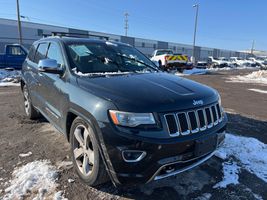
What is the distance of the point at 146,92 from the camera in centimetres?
275

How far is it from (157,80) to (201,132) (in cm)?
97

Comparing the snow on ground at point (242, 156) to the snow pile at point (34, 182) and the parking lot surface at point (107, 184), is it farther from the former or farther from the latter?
the snow pile at point (34, 182)

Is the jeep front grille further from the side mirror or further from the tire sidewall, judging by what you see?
the side mirror

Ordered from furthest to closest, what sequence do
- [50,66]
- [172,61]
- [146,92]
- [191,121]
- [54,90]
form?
[172,61], [54,90], [50,66], [146,92], [191,121]

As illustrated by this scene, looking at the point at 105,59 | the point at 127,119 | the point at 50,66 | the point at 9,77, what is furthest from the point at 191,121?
the point at 9,77

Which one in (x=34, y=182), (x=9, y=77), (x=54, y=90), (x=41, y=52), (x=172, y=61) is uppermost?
(x=41, y=52)

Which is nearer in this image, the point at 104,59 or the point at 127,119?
the point at 127,119

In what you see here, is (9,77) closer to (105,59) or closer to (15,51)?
(15,51)

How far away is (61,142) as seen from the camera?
4.40m

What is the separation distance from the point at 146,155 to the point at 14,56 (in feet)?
61.2

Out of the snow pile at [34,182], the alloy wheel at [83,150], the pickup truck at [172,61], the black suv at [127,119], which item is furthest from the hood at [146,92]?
the pickup truck at [172,61]

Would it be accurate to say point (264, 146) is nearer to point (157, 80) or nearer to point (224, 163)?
point (224, 163)

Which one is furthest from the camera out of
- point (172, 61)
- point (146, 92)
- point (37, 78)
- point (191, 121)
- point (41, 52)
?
point (172, 61)

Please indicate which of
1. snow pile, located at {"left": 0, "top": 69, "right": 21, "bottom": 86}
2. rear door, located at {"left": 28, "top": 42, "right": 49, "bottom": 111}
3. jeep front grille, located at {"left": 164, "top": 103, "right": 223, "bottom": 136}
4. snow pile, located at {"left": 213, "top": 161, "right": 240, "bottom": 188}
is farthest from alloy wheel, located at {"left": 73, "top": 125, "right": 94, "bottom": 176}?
snow pile, located at {"left": 0, "top": 69, "right": 21, "bottom": 86}
